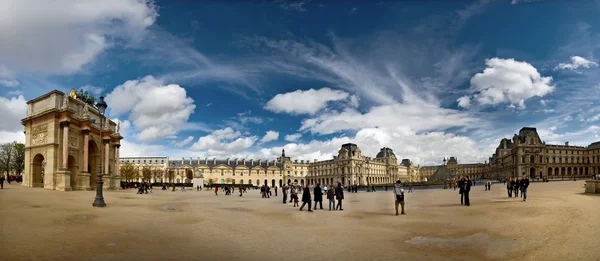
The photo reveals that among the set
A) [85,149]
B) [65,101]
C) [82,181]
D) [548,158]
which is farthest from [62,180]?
[548,158]

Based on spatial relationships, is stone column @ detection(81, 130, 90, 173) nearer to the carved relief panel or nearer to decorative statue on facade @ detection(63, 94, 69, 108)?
the carved relief panel

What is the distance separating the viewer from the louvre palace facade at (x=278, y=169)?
14862cm

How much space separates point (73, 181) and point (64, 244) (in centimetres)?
3216

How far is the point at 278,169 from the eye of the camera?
165500 mm

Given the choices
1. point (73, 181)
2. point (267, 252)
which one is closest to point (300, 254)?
point (267, 252)

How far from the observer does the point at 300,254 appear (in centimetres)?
877

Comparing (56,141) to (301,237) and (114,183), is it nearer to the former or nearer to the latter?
(114,183)

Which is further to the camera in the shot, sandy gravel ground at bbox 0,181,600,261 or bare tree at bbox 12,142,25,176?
bare tree at bbox 12,142,25,176

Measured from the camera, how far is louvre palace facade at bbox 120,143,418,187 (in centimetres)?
14862

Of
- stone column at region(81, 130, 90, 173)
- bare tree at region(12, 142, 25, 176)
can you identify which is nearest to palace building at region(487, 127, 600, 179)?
stone column at region(81, 130, 90, 173)

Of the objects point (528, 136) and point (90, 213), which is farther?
point (528, 136)

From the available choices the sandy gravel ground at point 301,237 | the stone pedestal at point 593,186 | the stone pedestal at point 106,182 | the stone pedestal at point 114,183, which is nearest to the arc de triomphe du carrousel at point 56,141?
the stone pedestal at point 106,182

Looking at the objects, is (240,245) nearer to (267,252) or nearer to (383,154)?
(267,252)

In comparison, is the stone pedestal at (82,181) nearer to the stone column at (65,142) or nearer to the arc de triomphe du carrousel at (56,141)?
the arc de triomphe du carrousel at (56,141)
